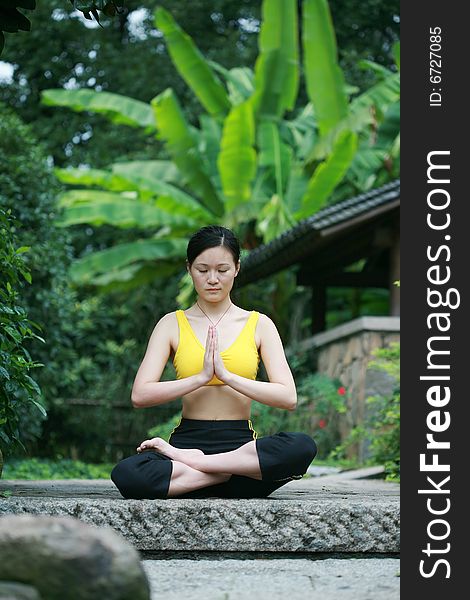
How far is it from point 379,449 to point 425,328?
12.9 ft

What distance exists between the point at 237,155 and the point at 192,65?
1.90 m

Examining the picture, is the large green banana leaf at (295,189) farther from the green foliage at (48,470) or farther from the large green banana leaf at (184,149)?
the green foliage at (48,470)

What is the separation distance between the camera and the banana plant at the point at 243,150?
1358 centimetres

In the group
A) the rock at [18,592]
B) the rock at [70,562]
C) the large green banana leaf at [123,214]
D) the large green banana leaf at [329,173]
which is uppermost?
the large green banana leaf at [329,173]

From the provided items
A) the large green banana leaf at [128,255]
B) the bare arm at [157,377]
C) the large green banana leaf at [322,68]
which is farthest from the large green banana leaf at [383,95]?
the bare arm at [157,377]

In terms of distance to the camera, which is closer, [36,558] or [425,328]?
[36,558]

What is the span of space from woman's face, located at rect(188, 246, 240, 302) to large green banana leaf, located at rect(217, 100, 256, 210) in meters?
8.99

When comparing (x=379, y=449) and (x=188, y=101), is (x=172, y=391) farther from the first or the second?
(x=188, y=101)

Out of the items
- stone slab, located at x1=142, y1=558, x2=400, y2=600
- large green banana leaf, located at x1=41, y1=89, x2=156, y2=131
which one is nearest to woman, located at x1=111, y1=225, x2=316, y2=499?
stone slab, located at x1=142, y1=558, x2=400, y2=600

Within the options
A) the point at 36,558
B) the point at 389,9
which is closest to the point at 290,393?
the point at 36,558

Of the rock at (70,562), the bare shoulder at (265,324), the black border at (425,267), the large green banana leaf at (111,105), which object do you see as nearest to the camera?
the rock at (70,562)

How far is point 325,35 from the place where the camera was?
45.7 feet

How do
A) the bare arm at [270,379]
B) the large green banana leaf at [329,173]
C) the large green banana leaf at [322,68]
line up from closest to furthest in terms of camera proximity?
the bare arm at [270,379] < the large green banana leaf at [329,173] < the large green banana leaf at [322,68]

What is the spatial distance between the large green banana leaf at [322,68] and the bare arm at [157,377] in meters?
10.4
